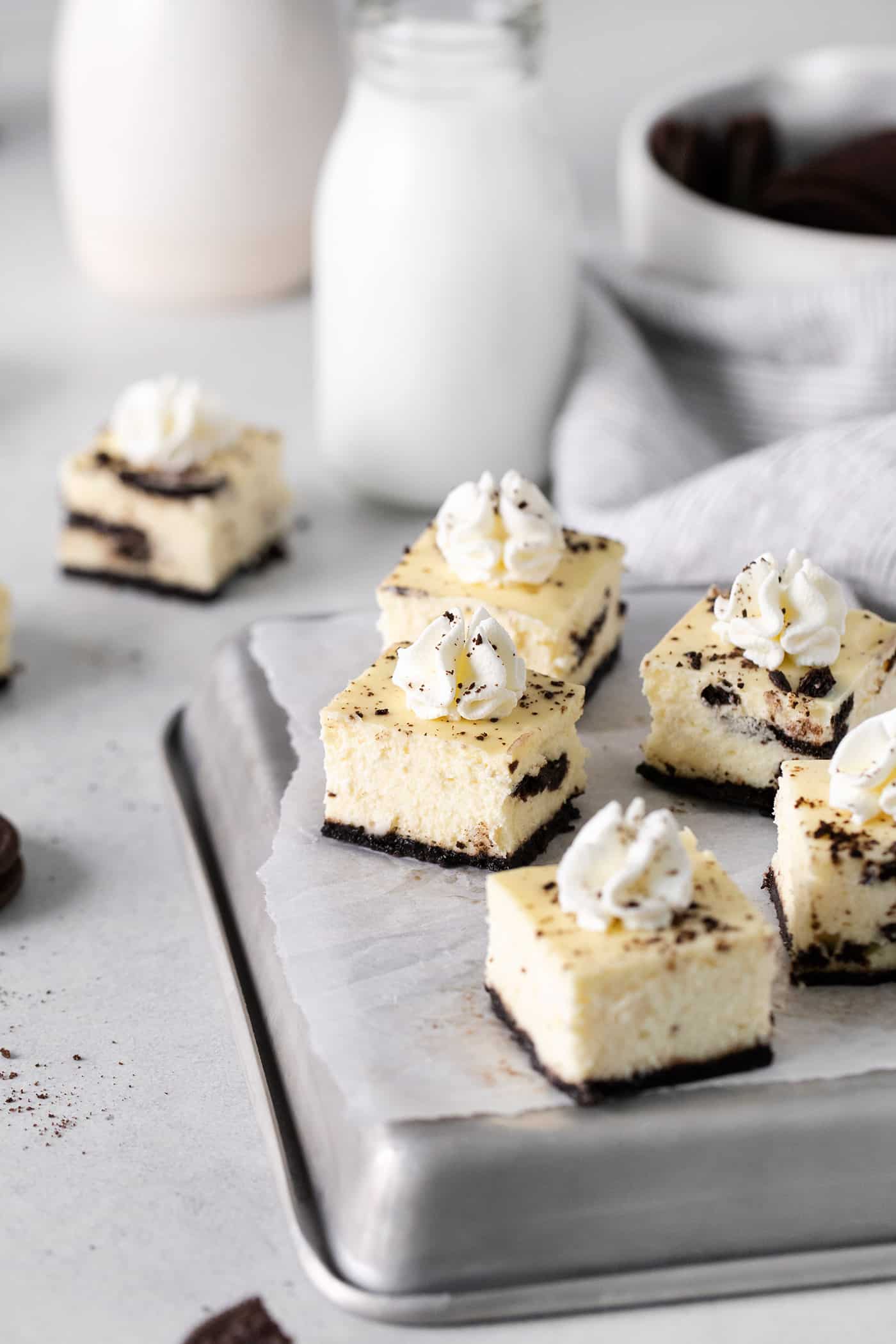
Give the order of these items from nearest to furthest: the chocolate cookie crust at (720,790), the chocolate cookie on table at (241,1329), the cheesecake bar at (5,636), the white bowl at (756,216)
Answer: the chocolate cookie on table at (241,1329) → the chocolate cookie crust at (720,790) → the cheesecake bar at (5,636) → the white bowl at (756,216)

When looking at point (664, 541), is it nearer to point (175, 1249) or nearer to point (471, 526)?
point (471, 526)

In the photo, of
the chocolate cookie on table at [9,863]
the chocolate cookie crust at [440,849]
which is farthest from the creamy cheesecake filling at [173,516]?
the chocolate cookie crust at [440,849]

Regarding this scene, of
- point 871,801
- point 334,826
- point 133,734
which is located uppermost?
point 871,801

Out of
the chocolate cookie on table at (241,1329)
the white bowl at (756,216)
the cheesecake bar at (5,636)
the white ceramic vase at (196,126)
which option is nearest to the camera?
the chocolate cookie on table at (241,1329)

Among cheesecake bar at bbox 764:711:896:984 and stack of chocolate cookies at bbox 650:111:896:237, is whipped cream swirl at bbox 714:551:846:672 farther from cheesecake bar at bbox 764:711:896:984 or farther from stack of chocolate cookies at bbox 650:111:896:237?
stack of chocolate cookies at bbox 650:111:896:237

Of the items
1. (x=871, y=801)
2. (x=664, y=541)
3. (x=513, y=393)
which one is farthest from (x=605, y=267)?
(x=871, y=801)

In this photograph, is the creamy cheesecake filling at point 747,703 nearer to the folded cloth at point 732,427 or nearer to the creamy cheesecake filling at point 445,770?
the creamy cheesecake filling at point 445,770

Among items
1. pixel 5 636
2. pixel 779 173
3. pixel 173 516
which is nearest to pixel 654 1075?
pixel 5 636
